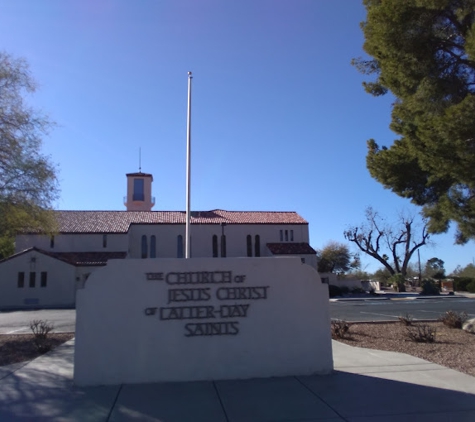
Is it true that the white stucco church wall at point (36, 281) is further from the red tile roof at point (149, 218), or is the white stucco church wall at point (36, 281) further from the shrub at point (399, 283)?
the shrub at point (399, 283)

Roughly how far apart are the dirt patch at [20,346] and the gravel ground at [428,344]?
311 inches

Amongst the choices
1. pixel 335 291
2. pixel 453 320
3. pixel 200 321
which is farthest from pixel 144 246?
pixel 200 321

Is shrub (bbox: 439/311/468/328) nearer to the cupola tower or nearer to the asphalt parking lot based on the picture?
the asphalt parking lot

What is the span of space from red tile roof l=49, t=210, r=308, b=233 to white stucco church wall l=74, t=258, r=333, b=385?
4695 centimetres

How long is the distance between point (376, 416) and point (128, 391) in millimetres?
3912

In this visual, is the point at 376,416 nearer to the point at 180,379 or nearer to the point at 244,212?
the point at 180,379

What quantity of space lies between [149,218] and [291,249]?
16.7m

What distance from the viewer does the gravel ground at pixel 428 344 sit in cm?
1045

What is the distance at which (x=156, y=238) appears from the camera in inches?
2293

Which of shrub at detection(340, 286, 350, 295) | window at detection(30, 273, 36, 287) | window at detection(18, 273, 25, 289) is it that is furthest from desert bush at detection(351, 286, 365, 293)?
window at detection(18, 273, 25, 289)

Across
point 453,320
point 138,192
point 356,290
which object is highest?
point 138,192

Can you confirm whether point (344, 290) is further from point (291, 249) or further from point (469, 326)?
point (469, 326)

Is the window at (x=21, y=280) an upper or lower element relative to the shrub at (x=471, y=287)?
upper

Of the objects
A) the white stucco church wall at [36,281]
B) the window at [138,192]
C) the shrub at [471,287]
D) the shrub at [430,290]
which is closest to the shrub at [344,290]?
the shrub at [430,290]
